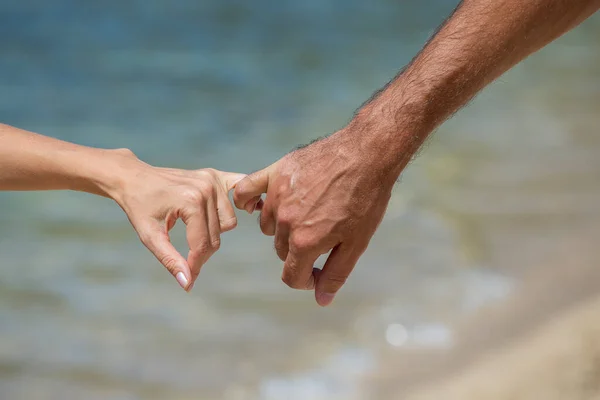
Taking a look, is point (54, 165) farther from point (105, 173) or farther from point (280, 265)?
point (280, 265)

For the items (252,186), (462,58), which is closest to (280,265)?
(252,186)

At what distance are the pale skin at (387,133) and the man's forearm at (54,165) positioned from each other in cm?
46

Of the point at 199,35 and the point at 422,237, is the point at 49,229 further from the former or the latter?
the point at 199,35

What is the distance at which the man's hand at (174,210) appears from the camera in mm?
2230

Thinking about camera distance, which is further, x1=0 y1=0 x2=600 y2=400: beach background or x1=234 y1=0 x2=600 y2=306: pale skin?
x1=0 y1=0 x2=600 y2=400: beach background

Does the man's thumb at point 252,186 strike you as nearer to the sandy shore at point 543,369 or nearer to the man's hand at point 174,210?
the man's hand at point 174,210

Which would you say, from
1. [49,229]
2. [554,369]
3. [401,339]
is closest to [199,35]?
[49,229]

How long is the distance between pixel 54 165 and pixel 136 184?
241 mm

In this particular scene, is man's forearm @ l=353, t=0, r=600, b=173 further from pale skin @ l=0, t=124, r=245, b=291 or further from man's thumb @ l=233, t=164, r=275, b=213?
pale skin @ l=0, t=124, r=245, b=291

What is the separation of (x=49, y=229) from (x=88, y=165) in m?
3.29

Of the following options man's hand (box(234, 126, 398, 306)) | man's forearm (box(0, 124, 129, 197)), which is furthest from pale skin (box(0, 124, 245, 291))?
man's hand (box(234, 126, 398, 306))

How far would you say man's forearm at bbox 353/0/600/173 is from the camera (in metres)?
2.11

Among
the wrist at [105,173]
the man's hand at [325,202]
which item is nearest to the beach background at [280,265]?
the man's hand at [325,202]

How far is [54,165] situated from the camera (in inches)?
91.6
